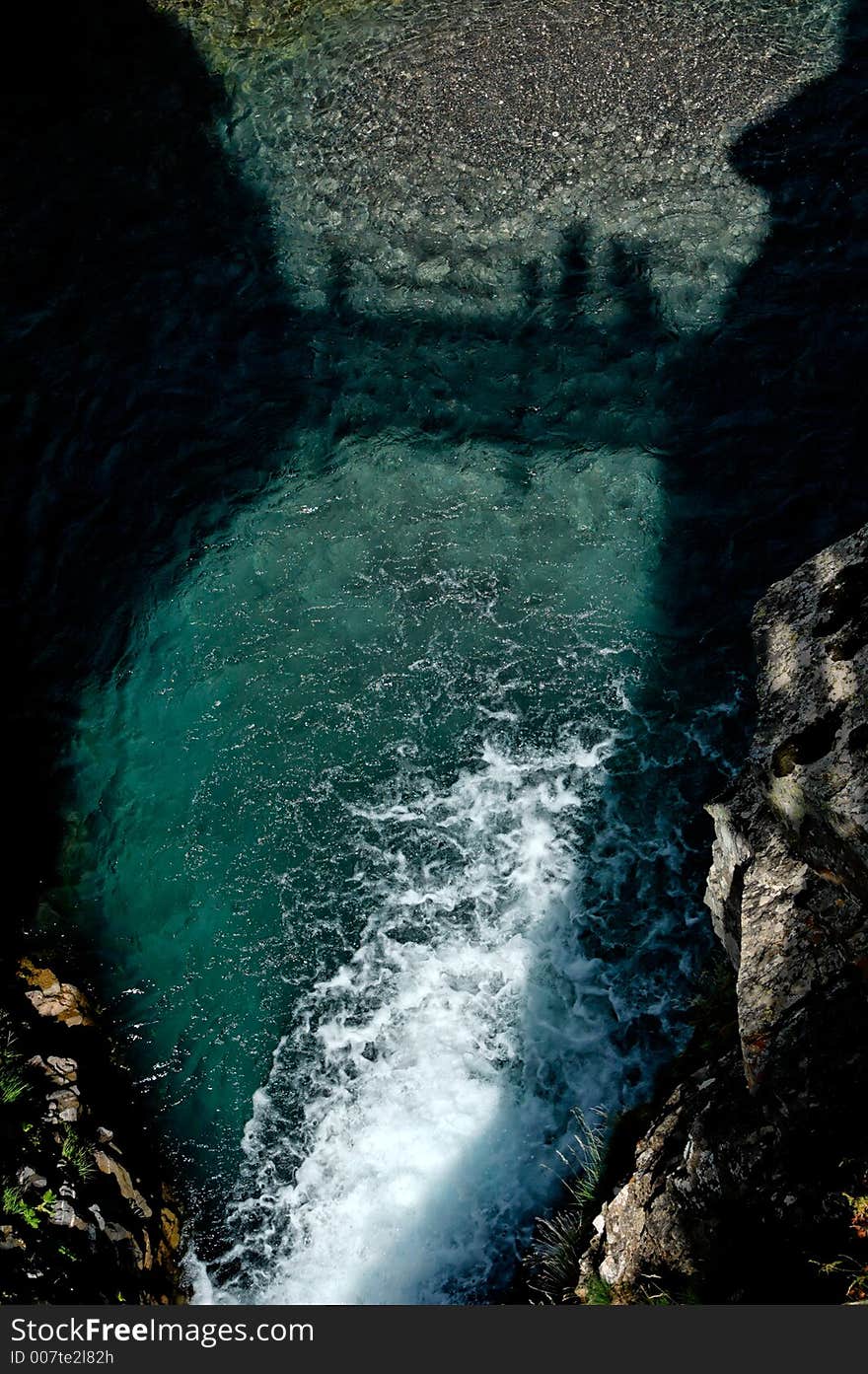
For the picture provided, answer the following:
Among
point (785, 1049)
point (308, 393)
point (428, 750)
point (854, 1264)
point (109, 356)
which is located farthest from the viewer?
point (109, 356)

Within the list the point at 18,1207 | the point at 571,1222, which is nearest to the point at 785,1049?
the point at 571,1222

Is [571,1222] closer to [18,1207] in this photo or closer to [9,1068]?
[18,1207]

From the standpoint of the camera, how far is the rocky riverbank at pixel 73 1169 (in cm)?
602

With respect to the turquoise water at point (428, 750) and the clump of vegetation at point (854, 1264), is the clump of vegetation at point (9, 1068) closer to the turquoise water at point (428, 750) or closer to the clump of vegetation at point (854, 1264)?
the turquoise water at point (428, 750)

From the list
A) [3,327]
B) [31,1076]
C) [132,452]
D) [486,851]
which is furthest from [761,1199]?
[3,327]

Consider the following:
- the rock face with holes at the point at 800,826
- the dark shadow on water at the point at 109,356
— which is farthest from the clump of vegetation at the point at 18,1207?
the rock face with holes at the point at 800,826

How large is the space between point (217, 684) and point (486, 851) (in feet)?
9.86

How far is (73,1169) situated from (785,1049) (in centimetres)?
462

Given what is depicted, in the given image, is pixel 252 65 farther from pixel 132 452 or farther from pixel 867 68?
pixel 867 68

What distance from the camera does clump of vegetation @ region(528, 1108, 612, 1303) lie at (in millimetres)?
5723

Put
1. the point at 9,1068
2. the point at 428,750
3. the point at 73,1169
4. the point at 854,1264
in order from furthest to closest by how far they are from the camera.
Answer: the point at 428,750, the point at 9,1068, the point at 73,1169, the point at 854,1264

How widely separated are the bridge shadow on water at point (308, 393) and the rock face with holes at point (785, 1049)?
2816mm

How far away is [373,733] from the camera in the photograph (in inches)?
352

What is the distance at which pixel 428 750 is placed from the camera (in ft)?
28.8
